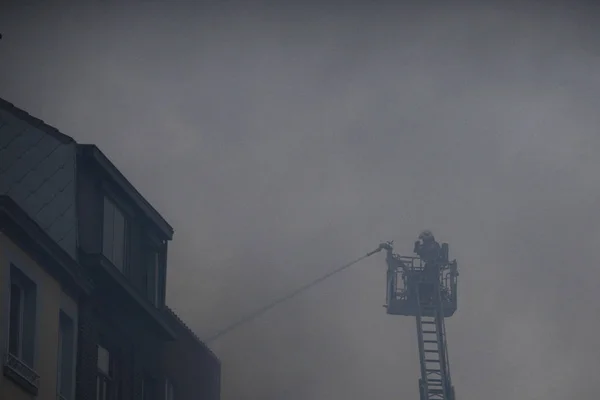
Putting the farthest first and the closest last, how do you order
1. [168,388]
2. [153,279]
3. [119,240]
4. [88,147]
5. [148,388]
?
[168,388] → [148,388] → [153,279] → [119,240] → [88,147]

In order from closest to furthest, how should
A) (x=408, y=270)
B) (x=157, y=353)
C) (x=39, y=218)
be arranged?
(x=39, y=218) → (x=157, y=353) → (x=408, y=270)

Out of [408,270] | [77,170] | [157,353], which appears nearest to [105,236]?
[77,170]

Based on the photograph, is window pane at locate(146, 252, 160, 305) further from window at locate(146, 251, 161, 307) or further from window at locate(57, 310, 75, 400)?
window at locate(57, 310, 75, 400)

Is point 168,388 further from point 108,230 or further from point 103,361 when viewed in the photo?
point 108,230

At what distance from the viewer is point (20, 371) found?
2805cm

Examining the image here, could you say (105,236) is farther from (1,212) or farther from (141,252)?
(1,212)

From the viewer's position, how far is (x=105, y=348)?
34719 millimetres

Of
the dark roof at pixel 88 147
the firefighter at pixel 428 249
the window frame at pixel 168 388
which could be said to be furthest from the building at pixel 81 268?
the firefighter at pixel 428 249

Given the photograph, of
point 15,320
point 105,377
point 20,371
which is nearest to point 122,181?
point 105,377

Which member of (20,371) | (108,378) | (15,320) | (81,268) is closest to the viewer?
(20,371)

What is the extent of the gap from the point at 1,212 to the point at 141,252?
10.3 meters

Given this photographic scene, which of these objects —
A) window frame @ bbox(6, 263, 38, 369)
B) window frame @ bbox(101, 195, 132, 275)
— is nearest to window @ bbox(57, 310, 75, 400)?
window frame @ bbox(6, 263, 38, 369)

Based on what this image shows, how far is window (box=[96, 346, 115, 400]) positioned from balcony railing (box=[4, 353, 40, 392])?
4.90 metres

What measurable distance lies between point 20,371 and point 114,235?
8.02 metres
